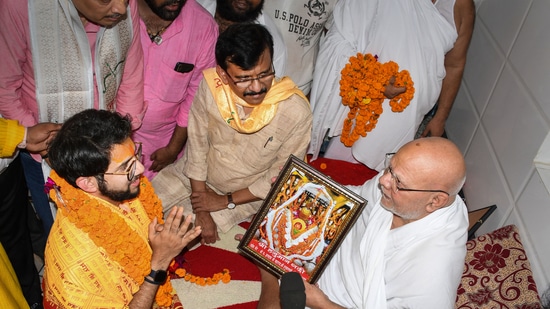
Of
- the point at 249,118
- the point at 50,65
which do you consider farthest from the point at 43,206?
the point at 249,118

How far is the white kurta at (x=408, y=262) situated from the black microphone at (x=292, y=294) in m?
0.65

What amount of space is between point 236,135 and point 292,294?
1.53 m

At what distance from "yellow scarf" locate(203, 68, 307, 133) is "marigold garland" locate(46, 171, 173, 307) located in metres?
0.95

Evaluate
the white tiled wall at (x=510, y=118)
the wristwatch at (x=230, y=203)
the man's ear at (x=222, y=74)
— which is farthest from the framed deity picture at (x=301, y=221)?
the white tiled wall at (x=510, y=118)

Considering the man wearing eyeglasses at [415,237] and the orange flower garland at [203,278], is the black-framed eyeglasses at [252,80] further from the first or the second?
the orange flower garland at [203,278]

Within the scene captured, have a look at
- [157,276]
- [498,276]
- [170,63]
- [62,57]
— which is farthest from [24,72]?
[498,276]

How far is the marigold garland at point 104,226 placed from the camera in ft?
7.53

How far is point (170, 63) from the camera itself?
11.1 ft

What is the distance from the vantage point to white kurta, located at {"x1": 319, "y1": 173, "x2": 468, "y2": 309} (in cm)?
234

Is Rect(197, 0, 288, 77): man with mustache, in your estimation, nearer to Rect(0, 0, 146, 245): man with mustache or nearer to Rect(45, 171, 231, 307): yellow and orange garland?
Rect(0, 0, 146, 245): man with mustache

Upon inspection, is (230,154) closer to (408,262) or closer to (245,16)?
(245,16)

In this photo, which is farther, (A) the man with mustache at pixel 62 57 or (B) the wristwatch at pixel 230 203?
(B) the wristwatch at pixel 230 203

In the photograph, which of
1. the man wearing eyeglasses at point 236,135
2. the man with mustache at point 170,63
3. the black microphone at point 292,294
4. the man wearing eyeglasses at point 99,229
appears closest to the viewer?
the black microphone at point 292,294

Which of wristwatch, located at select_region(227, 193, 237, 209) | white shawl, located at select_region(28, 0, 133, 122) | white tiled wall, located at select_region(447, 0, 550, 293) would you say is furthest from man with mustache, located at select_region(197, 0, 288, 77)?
white tiled wall, located at select_region(447, 0, 550, 293)
